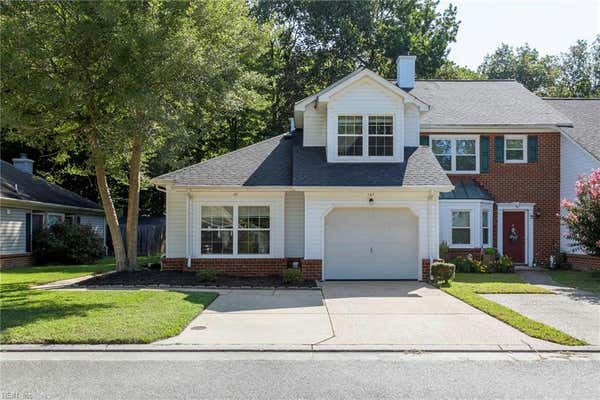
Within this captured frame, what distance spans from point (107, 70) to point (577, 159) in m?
16.8

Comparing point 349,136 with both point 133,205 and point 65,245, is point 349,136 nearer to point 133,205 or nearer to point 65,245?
point 133,205

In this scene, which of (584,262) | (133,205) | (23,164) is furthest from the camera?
(23,164)

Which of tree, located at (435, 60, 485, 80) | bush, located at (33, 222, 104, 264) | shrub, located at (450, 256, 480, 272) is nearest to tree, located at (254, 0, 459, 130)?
tree, located at (435, 60, 485, 80)

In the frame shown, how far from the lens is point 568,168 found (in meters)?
20.5

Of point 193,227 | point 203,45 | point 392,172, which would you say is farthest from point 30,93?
point 392,172

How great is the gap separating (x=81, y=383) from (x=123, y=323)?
9.32 feet

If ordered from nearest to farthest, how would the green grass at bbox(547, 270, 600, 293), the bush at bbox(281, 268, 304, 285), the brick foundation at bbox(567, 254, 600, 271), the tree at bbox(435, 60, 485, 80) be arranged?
the bush at bbox(281, 268, 304, 285) → the green grass at bbox(547, 270, 600, 293) → the brick foundation at bbox(567, 254, 600, 271) → the tree at bbox(435, 60, 485, 80)

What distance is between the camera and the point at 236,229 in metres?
17.0

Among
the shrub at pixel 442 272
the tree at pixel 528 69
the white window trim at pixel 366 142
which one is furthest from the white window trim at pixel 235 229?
the tree at pixel 528 69

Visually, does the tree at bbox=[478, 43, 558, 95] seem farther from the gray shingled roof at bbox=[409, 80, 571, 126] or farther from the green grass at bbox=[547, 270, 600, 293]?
the green grass at bbox=[547, 270, 600, 293]

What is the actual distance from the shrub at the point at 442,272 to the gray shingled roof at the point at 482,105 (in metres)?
7.32

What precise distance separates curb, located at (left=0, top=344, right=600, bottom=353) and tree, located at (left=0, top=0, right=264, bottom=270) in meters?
6.93

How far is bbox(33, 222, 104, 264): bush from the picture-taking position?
23.5m

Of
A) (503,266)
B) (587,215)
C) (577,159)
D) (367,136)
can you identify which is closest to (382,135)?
(367,136)
